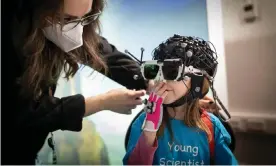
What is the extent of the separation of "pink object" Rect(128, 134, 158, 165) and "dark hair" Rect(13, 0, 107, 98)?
0.23 m

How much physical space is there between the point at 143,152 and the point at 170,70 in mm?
215

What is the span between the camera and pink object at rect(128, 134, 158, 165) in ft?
2.37

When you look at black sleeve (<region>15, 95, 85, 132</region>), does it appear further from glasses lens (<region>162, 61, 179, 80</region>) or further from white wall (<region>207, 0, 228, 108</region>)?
white wall (<region>207, 0, 228, 108</region>)

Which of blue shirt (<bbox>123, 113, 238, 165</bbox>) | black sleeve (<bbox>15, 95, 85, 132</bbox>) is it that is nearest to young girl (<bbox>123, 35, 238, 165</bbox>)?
blue shirt (<bbox>123, 113, 238, 165</bbox>)

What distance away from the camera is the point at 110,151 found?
798mm

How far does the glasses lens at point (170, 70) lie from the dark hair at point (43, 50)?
189mm

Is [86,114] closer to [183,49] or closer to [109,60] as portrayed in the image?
[109,60]

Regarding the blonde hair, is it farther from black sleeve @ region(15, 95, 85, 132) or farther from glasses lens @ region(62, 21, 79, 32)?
glasses lens @ region(62, 21, 79, 32)

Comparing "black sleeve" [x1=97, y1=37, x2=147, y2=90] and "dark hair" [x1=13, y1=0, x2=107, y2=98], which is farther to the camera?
"black sleeve" [x1=97, y1=37, x2=147, y2=90]

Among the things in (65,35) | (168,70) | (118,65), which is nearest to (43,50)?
(65,35)

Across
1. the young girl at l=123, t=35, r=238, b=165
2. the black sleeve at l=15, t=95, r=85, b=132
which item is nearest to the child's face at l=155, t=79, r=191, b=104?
the young girl at l=123, t=35, r=238, b=165

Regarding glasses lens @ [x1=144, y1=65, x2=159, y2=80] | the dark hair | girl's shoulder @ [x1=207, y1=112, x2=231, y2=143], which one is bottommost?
girl's shoulder @ [x1=207, y1=112, x2=231, y2=143]

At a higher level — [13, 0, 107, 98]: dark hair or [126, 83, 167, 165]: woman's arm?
[13, 0, 107, 98]: dark hair

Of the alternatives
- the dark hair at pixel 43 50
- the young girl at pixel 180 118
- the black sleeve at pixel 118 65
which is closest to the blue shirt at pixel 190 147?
the young girl at pixel 180 118
